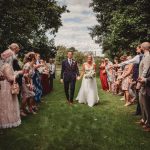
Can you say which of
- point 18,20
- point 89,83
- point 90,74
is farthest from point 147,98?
point 18,20

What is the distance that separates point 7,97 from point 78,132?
2.27m

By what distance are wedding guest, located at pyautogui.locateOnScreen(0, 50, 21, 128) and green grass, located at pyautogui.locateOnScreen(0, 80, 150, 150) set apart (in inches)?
13.1

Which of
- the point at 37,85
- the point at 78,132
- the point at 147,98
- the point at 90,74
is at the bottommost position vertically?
the point at 78,132

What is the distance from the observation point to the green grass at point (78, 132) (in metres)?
7.77

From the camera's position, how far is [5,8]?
77.2 ft

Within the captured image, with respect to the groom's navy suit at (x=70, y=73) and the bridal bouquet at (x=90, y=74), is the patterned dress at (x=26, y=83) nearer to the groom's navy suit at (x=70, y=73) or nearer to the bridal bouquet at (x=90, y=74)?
the groom's navy suit at (x=70, y=73)

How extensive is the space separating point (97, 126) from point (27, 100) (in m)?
3.21

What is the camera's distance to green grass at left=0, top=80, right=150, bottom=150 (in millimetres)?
7773

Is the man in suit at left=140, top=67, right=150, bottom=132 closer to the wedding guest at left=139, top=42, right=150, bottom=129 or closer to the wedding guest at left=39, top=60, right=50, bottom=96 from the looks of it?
the wedding guest at left=139, top=42, right=150, bottom=129

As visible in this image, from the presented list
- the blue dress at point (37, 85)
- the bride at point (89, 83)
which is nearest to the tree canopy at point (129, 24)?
the bride at point (89, 83)

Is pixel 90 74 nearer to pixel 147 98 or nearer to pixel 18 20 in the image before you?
pixel 147 98

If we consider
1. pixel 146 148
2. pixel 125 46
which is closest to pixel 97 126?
pixel 146 148

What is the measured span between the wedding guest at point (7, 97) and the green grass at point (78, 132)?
33cm

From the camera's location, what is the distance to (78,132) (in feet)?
29.8
